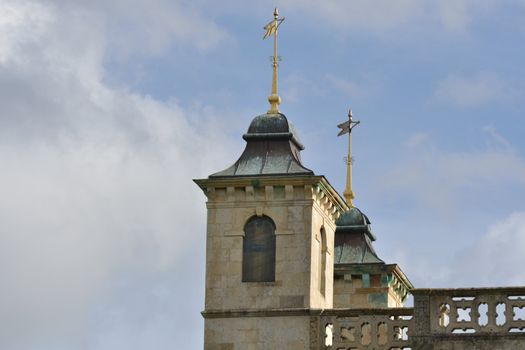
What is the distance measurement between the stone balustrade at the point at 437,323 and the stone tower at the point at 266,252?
0.81 m

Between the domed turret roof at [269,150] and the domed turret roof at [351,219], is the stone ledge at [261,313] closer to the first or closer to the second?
the domed turret roof at [269,150]

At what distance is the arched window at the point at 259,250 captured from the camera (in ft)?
161

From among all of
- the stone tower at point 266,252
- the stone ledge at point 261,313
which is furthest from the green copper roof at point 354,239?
the stone ledge at point 261,313

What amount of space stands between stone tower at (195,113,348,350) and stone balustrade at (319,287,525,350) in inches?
31.9

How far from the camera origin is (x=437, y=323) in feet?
153

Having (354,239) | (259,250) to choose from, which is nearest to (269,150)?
(259,250)

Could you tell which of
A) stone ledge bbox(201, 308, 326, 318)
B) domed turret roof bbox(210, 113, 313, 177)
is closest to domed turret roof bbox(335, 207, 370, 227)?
domed turret roof bbox(210, 113, 313, 177)

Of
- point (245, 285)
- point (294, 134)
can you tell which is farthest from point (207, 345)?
point (294, 134)

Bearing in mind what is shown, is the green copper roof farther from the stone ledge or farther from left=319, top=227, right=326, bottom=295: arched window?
the stone ledge

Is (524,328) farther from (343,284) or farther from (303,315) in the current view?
(343,284)

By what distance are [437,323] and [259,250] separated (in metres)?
4.72

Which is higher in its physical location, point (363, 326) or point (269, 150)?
point (269, 150)

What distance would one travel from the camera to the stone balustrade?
151ft

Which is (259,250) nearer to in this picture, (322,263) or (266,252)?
(266,252)
